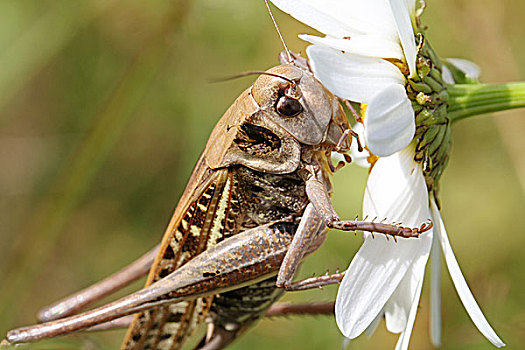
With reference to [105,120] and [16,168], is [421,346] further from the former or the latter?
[16,168]

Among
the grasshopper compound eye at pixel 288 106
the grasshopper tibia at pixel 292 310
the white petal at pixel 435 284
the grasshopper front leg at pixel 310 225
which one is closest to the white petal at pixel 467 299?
the grasshopper front leg at pixel 310 225

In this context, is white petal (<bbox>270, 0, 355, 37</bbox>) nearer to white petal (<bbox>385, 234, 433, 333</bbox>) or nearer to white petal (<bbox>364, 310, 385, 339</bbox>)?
white petal (<bbox>385, 234, 433, 333</bbox>)

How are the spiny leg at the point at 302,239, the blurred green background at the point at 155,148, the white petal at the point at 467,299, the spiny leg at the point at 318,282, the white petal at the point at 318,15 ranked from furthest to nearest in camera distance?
the blurred green background at the point at 155,148 → the spiny leg at the point at 302,239 → the spiny leg at the point at 318,282 → the white petal at the point at 318,15 → the white petal at the point at 467,299

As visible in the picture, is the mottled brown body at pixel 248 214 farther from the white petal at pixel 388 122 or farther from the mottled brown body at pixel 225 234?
the white petal at pixel 388 122

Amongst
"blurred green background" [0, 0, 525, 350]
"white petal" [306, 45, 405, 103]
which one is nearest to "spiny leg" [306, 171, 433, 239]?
"white petal" [306, 45, 405, 103]

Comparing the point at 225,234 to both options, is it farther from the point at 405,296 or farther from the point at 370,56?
the point at 370,56

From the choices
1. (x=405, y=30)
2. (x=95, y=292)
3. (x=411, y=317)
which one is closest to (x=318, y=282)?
(x=411, y=317)
